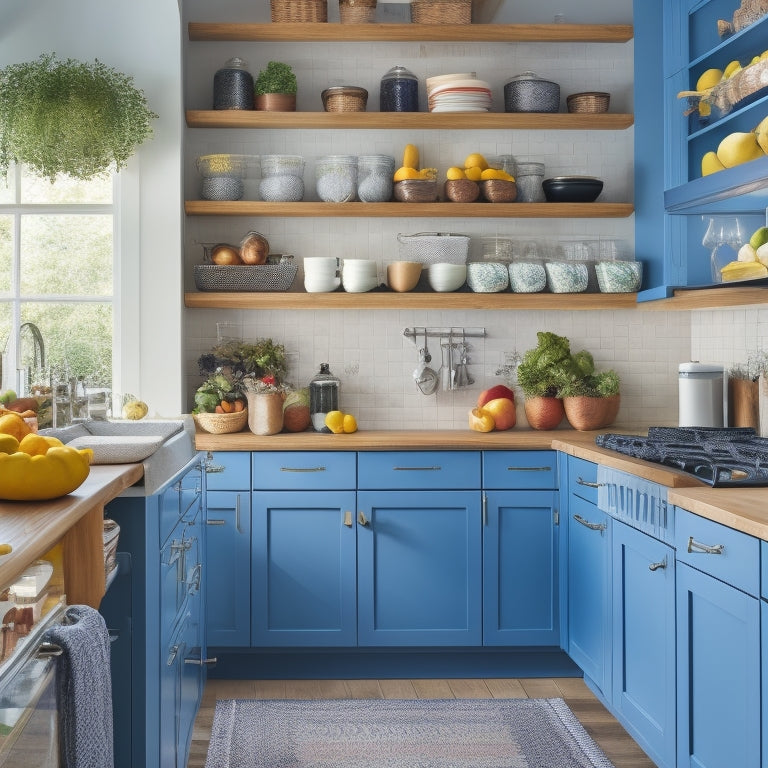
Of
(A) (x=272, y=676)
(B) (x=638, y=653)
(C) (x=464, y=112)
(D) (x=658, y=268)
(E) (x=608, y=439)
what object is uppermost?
(C) (x=464, y=112)

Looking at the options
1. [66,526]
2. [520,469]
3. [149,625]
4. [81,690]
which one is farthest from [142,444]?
[520,469]

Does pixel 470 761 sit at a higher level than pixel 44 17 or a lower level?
lower

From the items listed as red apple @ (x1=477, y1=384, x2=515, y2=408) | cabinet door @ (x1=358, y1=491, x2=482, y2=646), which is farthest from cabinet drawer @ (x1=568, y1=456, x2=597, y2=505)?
red apple @ (x1=477, y1=384, x2=515, y2=408)

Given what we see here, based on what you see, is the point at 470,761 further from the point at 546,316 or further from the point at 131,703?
the point at 546,316

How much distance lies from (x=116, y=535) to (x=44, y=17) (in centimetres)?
303

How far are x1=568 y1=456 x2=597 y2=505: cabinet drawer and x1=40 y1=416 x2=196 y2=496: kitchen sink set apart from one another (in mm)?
1429

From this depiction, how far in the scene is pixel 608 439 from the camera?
132 inches

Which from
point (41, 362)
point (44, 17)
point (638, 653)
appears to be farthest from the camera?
point (44, 17)

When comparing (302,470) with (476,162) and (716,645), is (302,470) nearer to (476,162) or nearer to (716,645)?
(476,162)

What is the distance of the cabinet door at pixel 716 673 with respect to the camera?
202cm

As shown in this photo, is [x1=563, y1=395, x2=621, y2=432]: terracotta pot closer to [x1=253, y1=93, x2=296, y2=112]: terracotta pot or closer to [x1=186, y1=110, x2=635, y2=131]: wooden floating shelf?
[x1=186, y1=110, x2=635, y2=131]: wooden floating shelf

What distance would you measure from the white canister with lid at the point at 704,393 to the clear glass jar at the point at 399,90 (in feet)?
5.43

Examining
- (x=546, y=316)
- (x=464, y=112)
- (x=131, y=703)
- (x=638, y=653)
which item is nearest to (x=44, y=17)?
(x=464, y=112)

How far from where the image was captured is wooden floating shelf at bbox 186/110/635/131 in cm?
411
